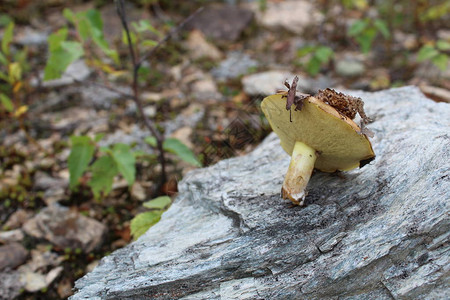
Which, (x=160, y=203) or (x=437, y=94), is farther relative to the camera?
(x=437, y=94)

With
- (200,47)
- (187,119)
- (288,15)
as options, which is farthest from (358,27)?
(187,119)

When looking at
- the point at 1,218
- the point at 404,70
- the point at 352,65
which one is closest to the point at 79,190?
the point at 1,218

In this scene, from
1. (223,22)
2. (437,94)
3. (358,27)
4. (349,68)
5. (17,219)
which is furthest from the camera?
(223,22)

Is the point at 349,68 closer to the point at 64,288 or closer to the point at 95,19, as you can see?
the point at 95,19

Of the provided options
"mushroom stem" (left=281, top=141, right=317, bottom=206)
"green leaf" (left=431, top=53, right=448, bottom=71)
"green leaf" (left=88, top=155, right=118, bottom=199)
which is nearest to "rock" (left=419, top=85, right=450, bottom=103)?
"green leaf" (left=431, top=53, right=448, bottom=71)

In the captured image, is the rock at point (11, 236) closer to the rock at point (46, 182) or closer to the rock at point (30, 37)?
the rock at point (46, 182)

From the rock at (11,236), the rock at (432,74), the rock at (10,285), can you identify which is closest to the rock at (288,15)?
the rock at (432,74)

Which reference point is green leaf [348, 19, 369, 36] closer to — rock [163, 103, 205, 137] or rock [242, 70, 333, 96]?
rock [242, 70, 333, 96]
